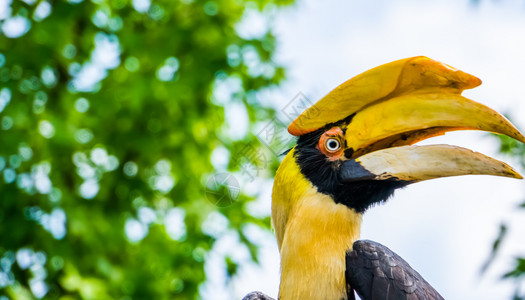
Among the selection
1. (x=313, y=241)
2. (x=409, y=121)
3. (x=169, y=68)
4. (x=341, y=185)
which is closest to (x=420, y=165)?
(x=409, y=121)

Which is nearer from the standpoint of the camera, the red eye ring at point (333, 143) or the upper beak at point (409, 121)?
the upper beak at point (409, 121)

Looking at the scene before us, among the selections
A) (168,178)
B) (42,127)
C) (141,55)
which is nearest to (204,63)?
(141,55)

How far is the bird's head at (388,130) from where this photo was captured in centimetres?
236

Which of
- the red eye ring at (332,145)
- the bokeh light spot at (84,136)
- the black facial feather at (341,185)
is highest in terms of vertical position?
the red eye ring at (332,145)

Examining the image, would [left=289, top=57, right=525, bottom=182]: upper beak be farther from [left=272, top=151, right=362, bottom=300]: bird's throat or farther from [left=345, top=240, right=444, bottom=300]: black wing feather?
[left=345, top=240, right=444, bottom=300]: black wing feather

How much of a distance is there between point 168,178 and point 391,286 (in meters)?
3.50

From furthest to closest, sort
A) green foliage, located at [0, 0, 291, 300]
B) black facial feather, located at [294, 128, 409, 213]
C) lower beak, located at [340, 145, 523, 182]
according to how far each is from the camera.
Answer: green foliage, located at [0, 0, 291, 300] < black facial feather, located at [294, 128, 409, 213] < lower beak, located at [340, 145, 523, 182]

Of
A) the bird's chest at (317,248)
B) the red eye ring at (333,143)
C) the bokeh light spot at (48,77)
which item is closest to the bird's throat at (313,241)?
the bird's chest at (317,248)

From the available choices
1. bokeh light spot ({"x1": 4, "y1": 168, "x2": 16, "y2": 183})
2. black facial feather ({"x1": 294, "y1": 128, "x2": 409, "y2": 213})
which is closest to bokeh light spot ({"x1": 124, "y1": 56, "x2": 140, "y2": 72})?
bokeh light spot ({"x1": 4, "y1": 168, "x2": 16, "y2": 183})

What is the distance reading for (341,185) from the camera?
2605mm

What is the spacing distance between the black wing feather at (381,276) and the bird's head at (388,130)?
0.67 feet

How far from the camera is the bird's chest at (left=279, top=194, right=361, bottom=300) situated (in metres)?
2.47

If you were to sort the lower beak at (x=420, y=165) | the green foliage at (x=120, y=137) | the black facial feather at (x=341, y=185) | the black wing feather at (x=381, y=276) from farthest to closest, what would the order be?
1. the green foliage at (x=120, y=137)
2. the black facial feather at (x=341, y=185)
3. the black wing feather at (x=381, y=276)
4. the lower beak at (x=420, y=165)

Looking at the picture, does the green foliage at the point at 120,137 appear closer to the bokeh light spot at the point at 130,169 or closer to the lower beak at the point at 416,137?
the bokeh light spot at the point at 130,169
